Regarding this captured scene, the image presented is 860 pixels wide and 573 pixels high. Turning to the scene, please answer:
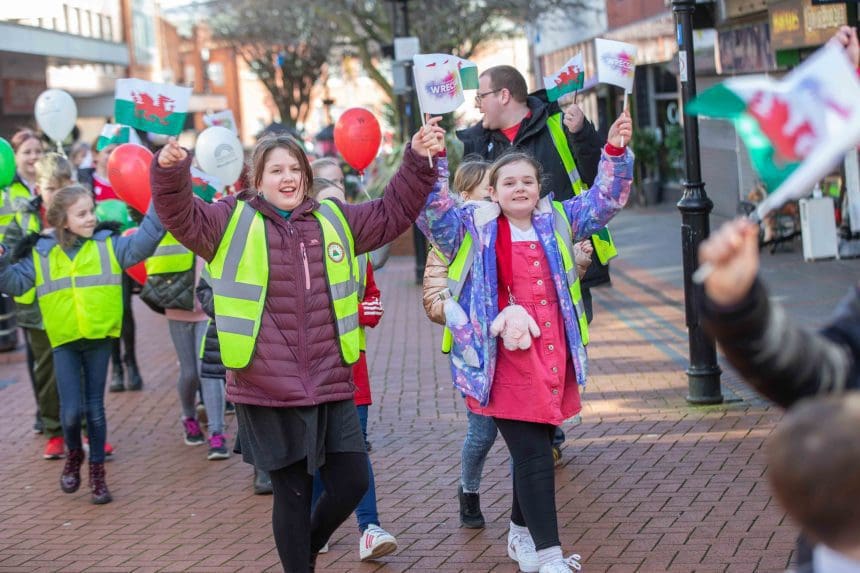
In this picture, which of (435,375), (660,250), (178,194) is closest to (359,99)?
(660,250)

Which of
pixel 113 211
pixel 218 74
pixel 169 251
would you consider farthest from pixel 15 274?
pixel 218 74

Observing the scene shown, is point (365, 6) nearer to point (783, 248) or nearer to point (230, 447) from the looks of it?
point (783, 248)

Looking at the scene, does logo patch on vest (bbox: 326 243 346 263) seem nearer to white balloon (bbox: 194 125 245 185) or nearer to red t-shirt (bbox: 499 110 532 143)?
red t-shirt (bbox: 499 110 532 143)

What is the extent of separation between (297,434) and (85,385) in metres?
2.80

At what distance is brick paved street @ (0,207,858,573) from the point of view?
18.7ft

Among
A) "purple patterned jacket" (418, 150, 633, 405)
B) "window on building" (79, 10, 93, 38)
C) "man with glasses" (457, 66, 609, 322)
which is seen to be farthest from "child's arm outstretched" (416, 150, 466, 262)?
"window on building" (79, 10, 93, 38)

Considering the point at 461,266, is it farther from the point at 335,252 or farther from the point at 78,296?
the point at 78,296

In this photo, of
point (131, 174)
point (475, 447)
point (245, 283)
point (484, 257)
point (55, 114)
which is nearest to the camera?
point (245, 283)

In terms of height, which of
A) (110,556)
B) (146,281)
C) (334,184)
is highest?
(334,184)

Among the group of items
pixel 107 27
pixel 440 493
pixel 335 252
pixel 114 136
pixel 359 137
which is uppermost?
pixel 107 27

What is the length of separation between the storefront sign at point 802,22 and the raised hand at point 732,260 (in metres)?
11.9

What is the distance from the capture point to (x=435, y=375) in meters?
10.4

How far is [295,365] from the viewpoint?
15.7ft

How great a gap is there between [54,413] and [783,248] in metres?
10.2
